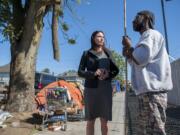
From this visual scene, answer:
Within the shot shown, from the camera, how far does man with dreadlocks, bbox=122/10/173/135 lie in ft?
13.4

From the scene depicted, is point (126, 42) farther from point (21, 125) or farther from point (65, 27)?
point (65, 27)


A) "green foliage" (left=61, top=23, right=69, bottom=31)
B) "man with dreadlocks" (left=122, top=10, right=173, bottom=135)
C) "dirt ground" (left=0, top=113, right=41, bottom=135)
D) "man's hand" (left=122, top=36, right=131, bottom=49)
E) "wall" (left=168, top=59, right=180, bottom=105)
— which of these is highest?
"green foliage" (left=61, top=23, right=69, bottom=31)

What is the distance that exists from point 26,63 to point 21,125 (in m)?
2.61

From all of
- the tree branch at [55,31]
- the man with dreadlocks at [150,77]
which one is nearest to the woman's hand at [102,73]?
the man with dreadlocks at [150,77]

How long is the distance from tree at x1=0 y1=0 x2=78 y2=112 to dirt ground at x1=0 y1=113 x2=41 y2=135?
0.73 m

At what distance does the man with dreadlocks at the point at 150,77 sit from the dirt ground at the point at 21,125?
525 centimetres

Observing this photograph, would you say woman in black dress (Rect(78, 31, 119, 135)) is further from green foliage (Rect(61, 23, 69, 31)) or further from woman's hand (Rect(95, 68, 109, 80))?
green foliage (Rect(61, 23, 69, 31))

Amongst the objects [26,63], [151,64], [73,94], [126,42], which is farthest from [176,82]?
[151,64]

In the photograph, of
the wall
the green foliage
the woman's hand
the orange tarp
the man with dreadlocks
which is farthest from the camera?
the wall

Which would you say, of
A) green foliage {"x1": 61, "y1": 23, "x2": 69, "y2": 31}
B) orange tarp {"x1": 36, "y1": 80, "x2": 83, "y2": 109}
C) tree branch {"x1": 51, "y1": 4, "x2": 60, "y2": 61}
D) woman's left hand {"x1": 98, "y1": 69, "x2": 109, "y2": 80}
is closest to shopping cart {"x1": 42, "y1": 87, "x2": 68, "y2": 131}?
orange tarp {"x1": 36, "y1": 80, "x2": 83, "y2": 109}

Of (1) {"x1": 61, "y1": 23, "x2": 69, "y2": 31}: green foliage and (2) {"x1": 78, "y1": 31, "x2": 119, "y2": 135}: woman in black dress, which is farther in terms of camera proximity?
(1) {"x1": 61, "y1": 23, "x2": 69, "y2": 31}: green foliage

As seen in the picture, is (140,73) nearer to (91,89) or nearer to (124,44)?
(124,44)

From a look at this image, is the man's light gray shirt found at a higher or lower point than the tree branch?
lower

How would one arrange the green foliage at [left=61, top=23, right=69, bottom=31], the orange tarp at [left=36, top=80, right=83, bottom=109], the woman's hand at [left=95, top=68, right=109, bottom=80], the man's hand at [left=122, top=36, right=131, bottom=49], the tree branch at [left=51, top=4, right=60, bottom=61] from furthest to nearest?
1. the green foliage at [left=61, top=23, right=69, bottom=31]
2. the orange tarp at [left=36, top=80, right=83, bottom=109]
3. the tree branch at [left=51, top=4, right=60, bottom=61]
4. the woman's hand at [left=95, top=68, right=109, bottom=80]
5. the man's hand at [left=122, top=36, right=131, bottom=49]
